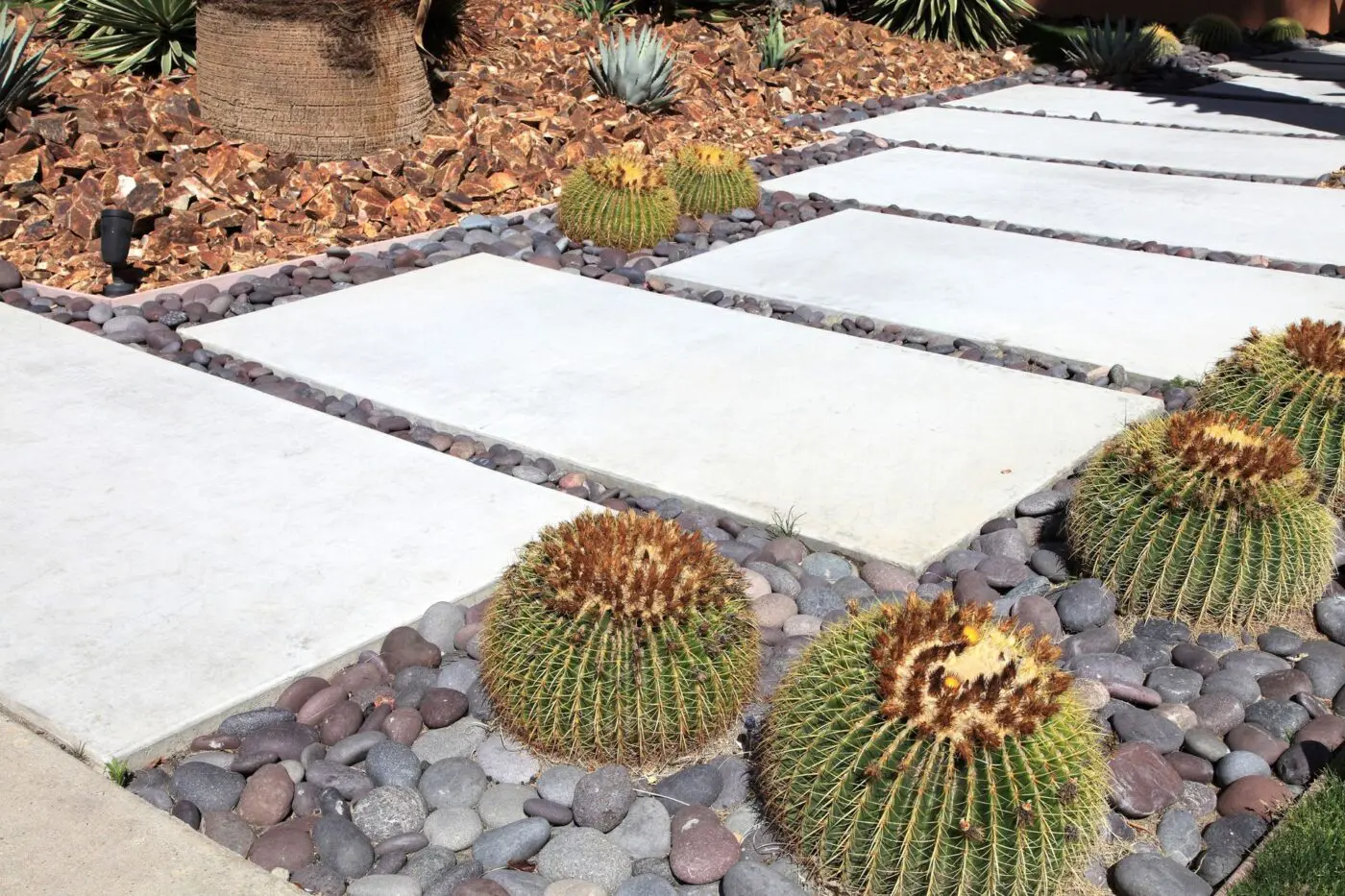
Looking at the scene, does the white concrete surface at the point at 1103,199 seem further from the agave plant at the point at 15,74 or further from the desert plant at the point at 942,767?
the desert plant at the point at 942,767

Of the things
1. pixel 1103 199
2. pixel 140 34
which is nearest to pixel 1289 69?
pixel 1103 199

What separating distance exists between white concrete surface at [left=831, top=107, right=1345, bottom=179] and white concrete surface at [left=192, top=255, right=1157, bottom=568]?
17.0 ft

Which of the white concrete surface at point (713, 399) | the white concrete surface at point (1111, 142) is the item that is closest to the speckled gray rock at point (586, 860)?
the white concrete surface at point (713, 399)

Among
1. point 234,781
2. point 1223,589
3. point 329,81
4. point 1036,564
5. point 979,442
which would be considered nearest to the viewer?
point 234,781

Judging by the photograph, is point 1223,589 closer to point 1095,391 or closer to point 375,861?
point 1095,391

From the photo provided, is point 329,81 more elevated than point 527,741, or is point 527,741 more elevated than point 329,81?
point 329,81

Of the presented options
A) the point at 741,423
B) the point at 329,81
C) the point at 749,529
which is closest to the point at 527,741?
the point at 749,529

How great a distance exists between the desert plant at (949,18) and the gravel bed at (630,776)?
40.2ft

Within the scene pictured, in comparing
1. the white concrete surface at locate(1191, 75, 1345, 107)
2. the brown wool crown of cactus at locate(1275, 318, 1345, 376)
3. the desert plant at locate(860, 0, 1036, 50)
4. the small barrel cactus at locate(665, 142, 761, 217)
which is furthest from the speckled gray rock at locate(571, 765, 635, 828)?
the desert plant at locate(860, 0, 1036, 50)

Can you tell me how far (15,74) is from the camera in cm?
858

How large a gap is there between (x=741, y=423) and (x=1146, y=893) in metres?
2.82

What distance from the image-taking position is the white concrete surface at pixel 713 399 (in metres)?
4.85

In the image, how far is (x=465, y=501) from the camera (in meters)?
4.75

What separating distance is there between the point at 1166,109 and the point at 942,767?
473 inches
